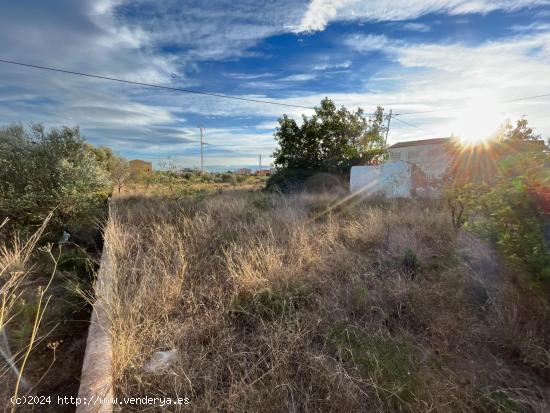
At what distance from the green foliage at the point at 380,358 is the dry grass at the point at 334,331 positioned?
11 millimetres

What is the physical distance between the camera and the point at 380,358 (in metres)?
2.23

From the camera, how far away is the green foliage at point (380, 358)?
1.93m

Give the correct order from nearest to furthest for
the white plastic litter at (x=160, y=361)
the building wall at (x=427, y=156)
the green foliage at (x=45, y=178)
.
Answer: the white plastic litter at (x=160, y=361) < the green foliage at (x=45, y=178) < the building wall at (x=427, y=156)

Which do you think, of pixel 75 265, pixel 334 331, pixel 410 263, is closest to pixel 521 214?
pixel 410 263

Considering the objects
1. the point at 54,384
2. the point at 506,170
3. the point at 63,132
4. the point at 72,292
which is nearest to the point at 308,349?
the point at 54,384

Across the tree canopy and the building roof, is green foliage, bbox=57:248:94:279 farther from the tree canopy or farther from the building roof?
the building roof

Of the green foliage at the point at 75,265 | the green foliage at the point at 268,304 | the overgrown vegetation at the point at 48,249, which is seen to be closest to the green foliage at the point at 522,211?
the green foliage at the point at 268,304

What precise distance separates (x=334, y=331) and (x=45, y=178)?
6.96m

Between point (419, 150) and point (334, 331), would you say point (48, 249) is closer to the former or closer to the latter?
point (334, 331)

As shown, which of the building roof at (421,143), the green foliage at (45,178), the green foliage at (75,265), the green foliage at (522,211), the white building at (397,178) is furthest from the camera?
the building roof at (421,143)

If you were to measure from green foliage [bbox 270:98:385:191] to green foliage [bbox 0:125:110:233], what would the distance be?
465 inches

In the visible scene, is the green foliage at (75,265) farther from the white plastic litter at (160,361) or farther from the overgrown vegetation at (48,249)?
the white plastic litter at (160,361)

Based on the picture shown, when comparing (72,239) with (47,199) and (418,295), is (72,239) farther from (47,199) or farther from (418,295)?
(418,295)

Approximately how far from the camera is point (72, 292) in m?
3.27
